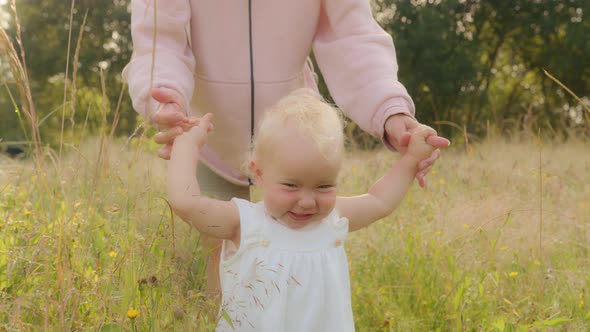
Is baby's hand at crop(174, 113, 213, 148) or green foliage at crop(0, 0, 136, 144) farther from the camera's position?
green foliage at crop(0, 0, 136, 144)

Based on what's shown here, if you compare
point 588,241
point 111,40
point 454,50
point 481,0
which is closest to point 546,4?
point 481,0

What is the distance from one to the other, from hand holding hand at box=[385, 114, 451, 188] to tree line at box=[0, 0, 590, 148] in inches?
486

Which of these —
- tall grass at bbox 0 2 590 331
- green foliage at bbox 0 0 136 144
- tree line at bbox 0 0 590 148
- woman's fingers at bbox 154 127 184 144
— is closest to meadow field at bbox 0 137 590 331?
tall grass at bbox 0 2 590 331

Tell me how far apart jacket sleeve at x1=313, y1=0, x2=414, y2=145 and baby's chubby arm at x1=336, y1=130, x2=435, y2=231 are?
0.60 feet

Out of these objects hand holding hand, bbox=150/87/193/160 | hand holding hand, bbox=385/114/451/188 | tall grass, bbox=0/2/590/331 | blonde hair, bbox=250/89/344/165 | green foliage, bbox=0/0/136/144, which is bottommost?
green foliage, bbox=0/0/136/144

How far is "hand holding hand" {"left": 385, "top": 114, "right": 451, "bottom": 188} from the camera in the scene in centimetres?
202

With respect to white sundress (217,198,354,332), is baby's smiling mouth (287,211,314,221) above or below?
above

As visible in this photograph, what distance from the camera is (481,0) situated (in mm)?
17484

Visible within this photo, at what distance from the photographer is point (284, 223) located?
6.17 feet

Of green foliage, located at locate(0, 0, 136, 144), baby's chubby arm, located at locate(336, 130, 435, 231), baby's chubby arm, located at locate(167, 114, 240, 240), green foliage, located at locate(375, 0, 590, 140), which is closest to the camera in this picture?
baby's chubby arm, located at locate(167, 114, 240, 240)

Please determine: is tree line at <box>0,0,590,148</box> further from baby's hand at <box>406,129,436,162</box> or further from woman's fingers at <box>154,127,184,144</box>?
woman's fingers at <box>154,127,184,144</box>

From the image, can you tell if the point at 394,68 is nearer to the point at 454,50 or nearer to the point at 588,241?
the point at 588,241

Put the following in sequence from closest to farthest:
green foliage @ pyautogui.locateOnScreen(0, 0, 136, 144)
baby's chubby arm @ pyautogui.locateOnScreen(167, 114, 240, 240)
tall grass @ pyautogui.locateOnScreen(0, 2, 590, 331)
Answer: tall grass @ pyautogui.locateOnScreen(0, 2, 590, 331), baby's chubby arm @ pyautogui.locateOnScreen(167, 114, 240, 240), green foliage @ pyautogui.locateOnScreen(0, 0, 136, 144)

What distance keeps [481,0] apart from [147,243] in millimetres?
17080
